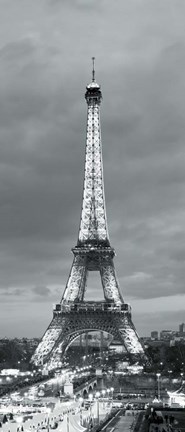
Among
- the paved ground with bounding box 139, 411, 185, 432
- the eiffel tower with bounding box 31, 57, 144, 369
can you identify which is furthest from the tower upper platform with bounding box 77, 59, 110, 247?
the paved ground with bounding box 139, 411, 185, 432

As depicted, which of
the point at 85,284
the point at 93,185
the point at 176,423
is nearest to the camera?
the point at 176,423

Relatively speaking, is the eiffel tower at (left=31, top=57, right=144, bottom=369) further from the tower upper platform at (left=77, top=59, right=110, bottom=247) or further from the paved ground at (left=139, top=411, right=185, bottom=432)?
the paved ground at (left=139, top=411, right=185, bottom=432)

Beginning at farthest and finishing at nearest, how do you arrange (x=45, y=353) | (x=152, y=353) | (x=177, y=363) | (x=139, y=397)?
(x=152, y=353)
(x=177, y=363)
(x=45, y=353)
(x=139, y=397)

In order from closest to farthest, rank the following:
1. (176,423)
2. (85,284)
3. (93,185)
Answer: (176,423) < (85,284) < (93,185)

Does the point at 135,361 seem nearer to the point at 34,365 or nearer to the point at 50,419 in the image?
the point at 34,365

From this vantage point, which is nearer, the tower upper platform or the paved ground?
the paved ground

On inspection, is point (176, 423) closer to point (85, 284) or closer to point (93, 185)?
point (85, 284)

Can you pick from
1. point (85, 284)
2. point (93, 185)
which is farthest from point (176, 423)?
point (93, 185)

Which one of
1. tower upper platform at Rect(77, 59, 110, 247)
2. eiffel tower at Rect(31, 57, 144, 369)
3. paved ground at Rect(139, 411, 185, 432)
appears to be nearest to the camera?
paved ground at Rect(139, 411, 185, 432)

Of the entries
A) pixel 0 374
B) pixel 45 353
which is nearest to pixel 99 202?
pixel 45 353
